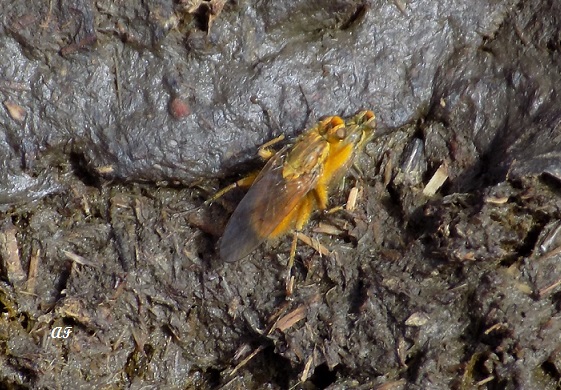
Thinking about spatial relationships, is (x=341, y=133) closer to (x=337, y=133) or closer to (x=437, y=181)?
(x=337, y=133)

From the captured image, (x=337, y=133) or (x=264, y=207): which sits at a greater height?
(x=337, y=133)

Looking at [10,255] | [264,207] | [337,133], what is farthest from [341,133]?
[10,255]

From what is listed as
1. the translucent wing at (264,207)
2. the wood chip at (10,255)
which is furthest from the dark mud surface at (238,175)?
the translucent wing at (264,207)

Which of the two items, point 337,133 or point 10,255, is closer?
point 337,133

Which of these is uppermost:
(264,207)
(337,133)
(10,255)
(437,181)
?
(337,133)

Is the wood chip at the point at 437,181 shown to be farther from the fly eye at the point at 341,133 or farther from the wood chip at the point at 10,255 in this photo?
the wood chip at the point at 10,255
